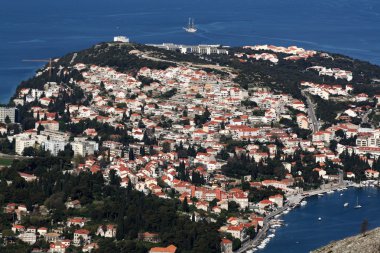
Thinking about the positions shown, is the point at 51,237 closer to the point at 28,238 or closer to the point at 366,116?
the point at 28,238

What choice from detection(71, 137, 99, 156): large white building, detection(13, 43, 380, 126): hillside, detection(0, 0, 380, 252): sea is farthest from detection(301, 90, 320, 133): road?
detection(0, 0, 380, 252): sea

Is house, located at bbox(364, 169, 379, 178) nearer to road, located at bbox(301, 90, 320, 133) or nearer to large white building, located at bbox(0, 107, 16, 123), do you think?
road, located at bbox(301, 90, 320, 133)

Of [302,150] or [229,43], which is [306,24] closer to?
[229,43]

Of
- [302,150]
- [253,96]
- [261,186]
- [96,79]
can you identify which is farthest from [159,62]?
Result: [261,186]

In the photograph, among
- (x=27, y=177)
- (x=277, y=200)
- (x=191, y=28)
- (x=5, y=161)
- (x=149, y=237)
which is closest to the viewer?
(x=149, y=237)

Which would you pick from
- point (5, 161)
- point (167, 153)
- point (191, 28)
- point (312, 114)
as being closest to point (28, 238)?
point (5, 161)
